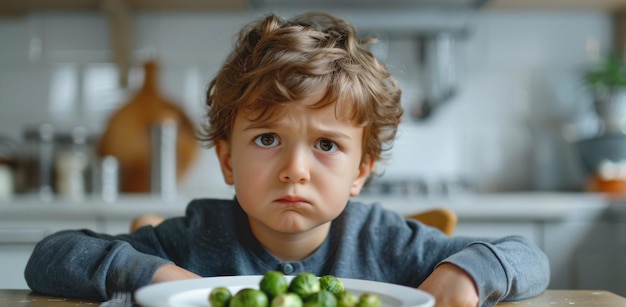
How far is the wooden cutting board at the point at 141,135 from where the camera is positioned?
2.40 m

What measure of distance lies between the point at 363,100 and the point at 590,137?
5.59 feet

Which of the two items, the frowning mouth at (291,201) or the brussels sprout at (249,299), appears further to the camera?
the frowning mouth at (291,201)

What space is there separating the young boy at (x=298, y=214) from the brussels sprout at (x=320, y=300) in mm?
201

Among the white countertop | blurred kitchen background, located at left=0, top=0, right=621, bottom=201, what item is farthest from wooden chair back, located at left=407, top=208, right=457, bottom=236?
blurred kitchen background, located at left=0, top=0, right=621, bottom=201

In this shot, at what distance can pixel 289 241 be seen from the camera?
104 cm

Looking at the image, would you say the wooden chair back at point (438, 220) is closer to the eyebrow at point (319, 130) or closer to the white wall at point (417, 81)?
the eyebrow at point (319, 130)

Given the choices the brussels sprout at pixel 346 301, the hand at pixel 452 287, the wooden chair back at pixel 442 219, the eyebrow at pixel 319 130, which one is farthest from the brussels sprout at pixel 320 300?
the wooden chair back at pixel 442 219

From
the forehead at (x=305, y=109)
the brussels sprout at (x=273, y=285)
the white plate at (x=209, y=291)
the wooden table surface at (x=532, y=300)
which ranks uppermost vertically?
the forehead at (x=305, y=109)

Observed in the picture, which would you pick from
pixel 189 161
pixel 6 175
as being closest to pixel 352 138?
pixel 189 161

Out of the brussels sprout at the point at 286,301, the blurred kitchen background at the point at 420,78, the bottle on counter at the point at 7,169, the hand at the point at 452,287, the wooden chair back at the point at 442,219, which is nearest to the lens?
the brussels sprout at the point at 286,301

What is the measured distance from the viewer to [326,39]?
103 centimetres

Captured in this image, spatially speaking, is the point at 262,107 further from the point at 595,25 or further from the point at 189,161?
the point at 595,25

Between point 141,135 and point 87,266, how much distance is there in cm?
159

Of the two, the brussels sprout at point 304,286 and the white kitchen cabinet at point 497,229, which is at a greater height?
the brussels sprout at point 304,286
